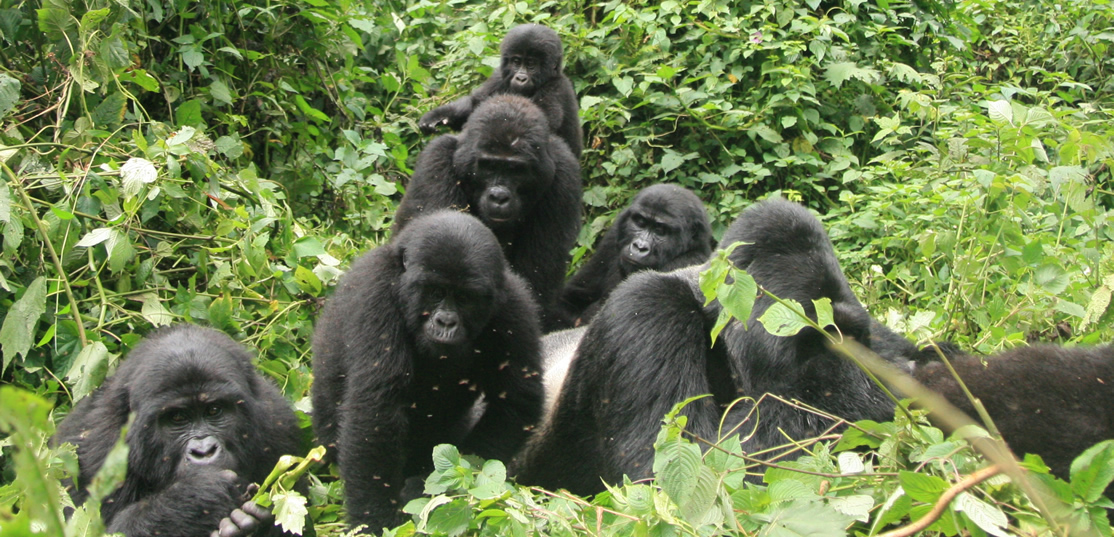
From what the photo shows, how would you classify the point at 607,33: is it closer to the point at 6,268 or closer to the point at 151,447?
the point at 6,268

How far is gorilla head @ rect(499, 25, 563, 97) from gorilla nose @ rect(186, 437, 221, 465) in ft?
11.5

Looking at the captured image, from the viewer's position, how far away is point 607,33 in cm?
694

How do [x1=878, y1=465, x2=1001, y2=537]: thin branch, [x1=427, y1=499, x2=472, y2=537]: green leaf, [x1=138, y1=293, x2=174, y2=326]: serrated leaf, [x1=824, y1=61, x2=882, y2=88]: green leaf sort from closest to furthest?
[x1=878, y1=465, x2=1001, y2=537]: thin branch, [x1=427, y1=499, x2=472, y2=537]: green leaf, [x1=138, y1=293, x2=174, y2=326]: serrated leaf, [x1=824, y1=61, x2=882, y2=88]: green leaf

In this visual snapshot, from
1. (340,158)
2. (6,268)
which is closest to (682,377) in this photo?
(6,268)

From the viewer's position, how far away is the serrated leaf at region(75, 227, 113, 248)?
12.8 ft

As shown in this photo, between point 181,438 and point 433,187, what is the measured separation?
7.83 feet

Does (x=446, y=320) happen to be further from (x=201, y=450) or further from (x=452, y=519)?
(x=452, y=519)

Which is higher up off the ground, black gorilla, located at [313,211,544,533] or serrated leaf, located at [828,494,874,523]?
serrated leaf, located at [828,494,874,523]

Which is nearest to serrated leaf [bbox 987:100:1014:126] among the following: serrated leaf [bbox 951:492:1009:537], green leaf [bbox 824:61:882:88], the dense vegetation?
the dense vegetation

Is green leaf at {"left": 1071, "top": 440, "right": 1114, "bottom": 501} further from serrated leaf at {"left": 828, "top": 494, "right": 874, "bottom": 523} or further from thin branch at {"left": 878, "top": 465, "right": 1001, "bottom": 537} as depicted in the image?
serrated leaf at {"left": 828, "top": 494, "right": 874, "bottom": 523}

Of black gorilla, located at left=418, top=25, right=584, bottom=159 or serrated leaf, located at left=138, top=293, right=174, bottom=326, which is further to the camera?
black gorilla, located at left=418, top=25, right=584, bottom=159

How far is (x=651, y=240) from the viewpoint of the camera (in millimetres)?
5340

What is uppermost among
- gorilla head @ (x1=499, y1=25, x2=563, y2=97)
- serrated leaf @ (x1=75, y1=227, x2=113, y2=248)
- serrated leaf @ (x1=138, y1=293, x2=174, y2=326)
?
serrated leaf @ (x1=75, y1=227, x2=113, y2=248)

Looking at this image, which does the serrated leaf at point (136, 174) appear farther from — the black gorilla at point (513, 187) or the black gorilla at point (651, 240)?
the black gorilla at point (651, 240)
